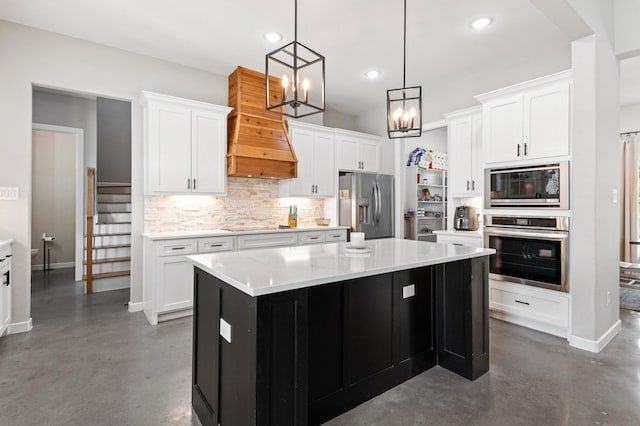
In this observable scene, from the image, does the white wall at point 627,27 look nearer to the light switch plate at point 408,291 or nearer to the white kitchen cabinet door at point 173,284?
the light switch plate at point 408,291

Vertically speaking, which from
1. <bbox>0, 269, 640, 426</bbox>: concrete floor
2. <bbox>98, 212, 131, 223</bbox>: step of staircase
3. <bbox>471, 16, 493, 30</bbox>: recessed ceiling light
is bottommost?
<bbox>0, 269, 640, 426</bbox>: concrete floor

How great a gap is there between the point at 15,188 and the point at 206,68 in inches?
98.5

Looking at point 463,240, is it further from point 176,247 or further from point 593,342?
point 176,247

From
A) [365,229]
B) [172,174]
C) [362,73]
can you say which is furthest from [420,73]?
[172,174]

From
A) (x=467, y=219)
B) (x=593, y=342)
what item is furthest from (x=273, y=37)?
(x=593, y=342)

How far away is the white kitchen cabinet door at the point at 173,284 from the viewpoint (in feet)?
11.7

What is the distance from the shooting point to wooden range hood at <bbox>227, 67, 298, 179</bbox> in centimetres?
428

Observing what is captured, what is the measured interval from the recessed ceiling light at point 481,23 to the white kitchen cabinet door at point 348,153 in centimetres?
247

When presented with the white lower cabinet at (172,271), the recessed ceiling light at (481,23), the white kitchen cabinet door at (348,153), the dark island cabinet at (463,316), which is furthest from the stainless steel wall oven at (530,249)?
the white lower cabinet at (172,271)

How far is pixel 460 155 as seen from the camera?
4.29m

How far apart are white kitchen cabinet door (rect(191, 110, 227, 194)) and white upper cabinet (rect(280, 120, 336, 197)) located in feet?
3.40

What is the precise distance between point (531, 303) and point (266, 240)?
3.04m

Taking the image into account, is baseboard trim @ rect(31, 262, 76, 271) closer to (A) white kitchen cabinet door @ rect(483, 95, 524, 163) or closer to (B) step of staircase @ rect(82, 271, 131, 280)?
(B) step of staircase @ rect(82, 271, 131, 280)

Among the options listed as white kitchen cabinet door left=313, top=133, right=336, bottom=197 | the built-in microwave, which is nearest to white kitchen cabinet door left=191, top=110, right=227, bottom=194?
white kitchen cabinet door left=313, top=133, right=336, bottom=197
